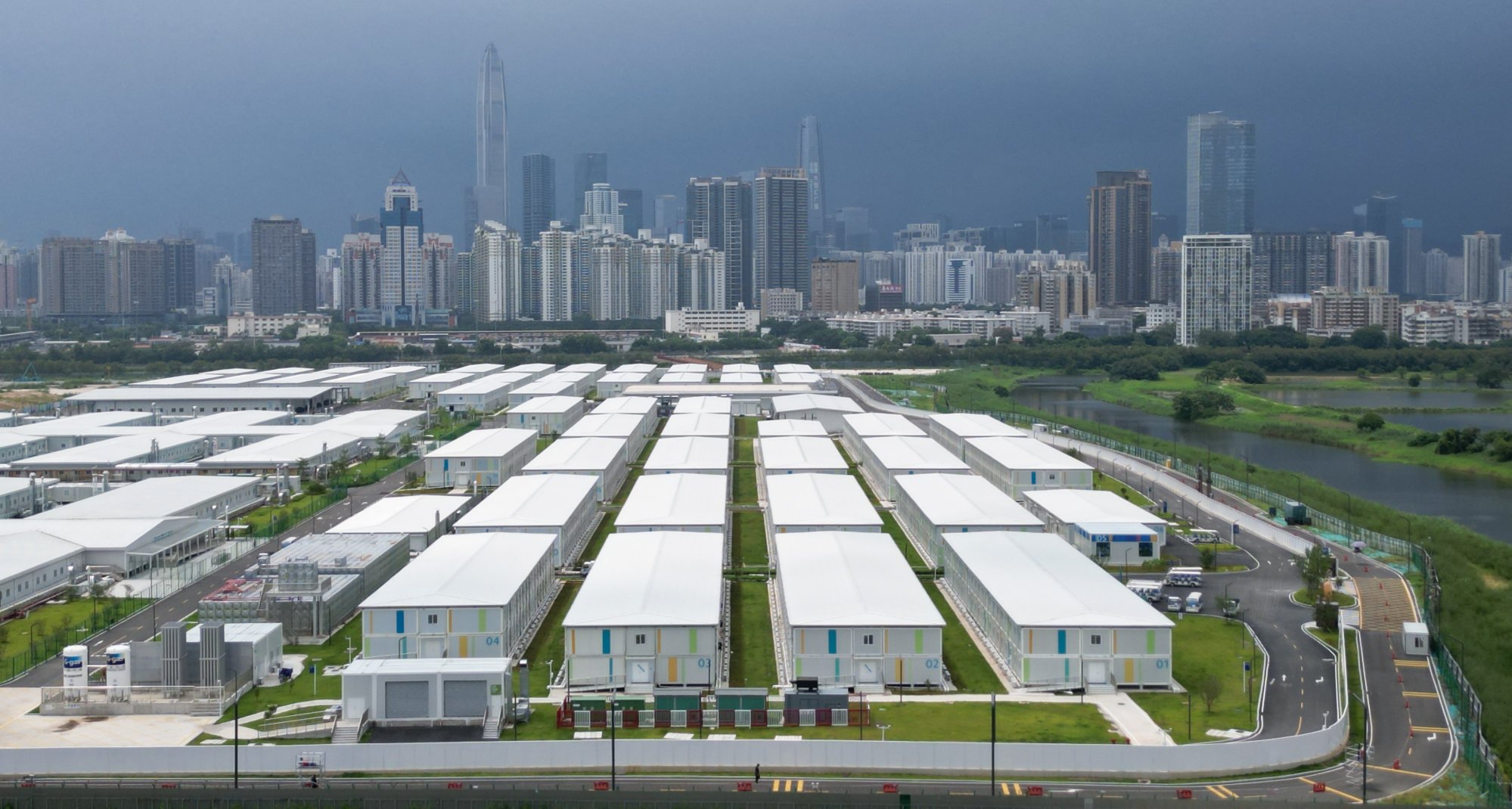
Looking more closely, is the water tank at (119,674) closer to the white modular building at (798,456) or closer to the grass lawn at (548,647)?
the grass lawn at (548,647)

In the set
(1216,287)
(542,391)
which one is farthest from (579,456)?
(1216,287)

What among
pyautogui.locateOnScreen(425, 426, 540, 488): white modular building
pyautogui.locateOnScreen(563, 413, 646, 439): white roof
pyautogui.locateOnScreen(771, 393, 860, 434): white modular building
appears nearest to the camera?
pyautogui.locateOnScreen(425, 426, 540, 488): white modular building

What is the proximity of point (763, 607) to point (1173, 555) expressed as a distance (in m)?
5.55

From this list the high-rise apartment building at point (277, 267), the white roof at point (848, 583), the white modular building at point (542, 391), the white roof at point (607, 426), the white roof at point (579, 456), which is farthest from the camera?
the high-rise apartment building at point (277, 267)

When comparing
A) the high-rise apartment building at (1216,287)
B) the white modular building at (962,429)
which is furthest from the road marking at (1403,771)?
the high-rise apartment building at (1216,287)

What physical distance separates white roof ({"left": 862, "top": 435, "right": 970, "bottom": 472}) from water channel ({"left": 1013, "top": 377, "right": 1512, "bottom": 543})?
7063 millimetres

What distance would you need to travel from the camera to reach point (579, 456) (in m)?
22.7

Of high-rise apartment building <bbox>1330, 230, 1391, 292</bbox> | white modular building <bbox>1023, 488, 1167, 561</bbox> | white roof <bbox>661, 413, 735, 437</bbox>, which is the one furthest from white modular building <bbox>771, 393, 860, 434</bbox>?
high-rise apartment building <bbox>1330, 230, 1391, 292</bbox>

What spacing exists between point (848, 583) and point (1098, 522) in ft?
18.0

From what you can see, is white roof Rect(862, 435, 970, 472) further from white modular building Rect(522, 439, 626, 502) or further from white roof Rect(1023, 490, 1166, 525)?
white modular building Rect(522, 439, 626, 502)

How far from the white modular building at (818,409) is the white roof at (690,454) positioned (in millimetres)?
5457

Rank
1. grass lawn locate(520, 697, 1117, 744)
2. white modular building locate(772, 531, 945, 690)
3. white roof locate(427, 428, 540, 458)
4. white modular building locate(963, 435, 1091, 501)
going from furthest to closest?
white roof locate(427, 428, 540, 458), white modular building locate(963, 435, 1091, 501), white modular building locate(772, 531, 945, 690), grass lawn locate(520, 697, 1117, 744)

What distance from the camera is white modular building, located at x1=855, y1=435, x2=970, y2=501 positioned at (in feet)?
69.8

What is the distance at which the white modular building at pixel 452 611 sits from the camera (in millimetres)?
12023
